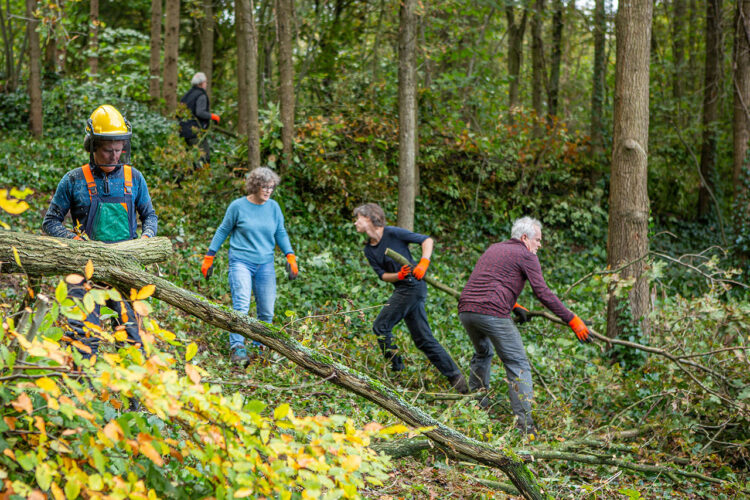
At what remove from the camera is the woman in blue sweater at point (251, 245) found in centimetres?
627

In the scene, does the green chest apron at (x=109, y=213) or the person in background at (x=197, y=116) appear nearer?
the green chest apron at (x=109, y=213)

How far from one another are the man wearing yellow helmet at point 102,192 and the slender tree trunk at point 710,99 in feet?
47.6

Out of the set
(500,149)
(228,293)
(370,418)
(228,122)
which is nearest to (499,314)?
(370,418)

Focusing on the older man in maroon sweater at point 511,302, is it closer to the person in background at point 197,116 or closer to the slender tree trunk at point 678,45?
the person in background at point 197,116

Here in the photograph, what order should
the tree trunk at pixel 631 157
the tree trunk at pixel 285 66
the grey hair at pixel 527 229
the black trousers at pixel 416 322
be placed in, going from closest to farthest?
1. the grey hair at pixel 527 229
2. the black trousers at pixel 416 322
3. the tree trunk at pixel 631 157
4. the tree trunk at pixel 285 66

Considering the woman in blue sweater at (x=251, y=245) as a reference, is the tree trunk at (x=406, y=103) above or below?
above

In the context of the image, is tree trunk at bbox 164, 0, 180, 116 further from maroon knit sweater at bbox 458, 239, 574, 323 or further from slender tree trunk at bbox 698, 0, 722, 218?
slender tree trunk at bbox 698, 0, 722, 218

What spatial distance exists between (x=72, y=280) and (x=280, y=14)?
31.3 ft

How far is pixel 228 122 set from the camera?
15.7 m

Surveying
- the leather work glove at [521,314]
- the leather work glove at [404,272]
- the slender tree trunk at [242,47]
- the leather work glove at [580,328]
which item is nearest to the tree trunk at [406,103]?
the slender tree trunk at [242,47]

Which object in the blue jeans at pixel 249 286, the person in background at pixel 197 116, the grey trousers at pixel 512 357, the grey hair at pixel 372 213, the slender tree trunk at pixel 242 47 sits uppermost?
the slender tree trunk at pixel 242 47

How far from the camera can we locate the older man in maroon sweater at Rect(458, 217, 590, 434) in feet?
19.3

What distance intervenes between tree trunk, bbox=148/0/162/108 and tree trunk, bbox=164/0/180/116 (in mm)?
469

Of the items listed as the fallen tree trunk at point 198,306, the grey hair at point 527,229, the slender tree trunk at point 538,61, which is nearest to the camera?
the fallen tree trunk at point 198,306
